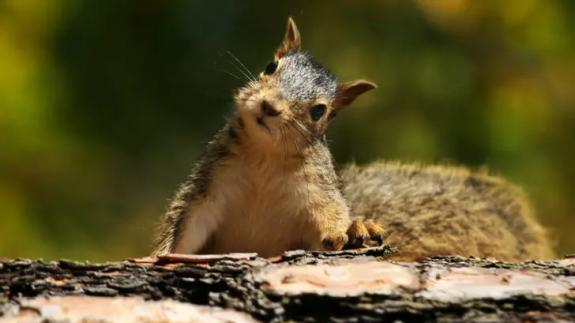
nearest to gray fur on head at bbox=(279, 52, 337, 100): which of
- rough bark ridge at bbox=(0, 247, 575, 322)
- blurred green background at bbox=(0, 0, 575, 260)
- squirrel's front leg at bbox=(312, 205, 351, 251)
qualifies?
squirrel's front leg at bbox=(312, 205, 351, 251)

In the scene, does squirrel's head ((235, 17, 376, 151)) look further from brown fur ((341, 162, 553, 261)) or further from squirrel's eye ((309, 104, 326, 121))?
brown fur ((341, 162, 553, 261))

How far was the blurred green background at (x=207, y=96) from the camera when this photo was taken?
12.4 feet

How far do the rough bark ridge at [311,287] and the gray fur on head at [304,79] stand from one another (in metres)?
0.74

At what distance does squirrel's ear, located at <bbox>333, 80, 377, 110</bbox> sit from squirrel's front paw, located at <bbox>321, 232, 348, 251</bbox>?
1.48 feet

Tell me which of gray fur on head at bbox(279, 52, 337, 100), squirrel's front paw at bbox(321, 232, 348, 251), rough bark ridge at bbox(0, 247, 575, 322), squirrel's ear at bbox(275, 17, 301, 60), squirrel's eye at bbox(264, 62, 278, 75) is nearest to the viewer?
rough bark ridge at bbox(0, 247, 575, 322)

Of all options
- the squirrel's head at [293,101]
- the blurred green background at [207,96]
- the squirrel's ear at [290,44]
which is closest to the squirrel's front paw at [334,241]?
the squirrel's head at [293,101]

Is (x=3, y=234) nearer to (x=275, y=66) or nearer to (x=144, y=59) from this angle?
(x=144, y=59)

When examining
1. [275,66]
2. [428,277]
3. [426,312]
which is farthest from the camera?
[275,66]

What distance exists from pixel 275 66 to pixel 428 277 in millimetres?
967

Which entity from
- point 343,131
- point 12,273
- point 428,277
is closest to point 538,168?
point 343,131

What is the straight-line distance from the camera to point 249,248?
7.36 feet

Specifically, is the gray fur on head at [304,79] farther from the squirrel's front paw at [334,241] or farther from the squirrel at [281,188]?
the squirrel's front paw at [334,241]

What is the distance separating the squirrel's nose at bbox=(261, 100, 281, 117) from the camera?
86.1 inches

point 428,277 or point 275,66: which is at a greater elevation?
point 275,66
